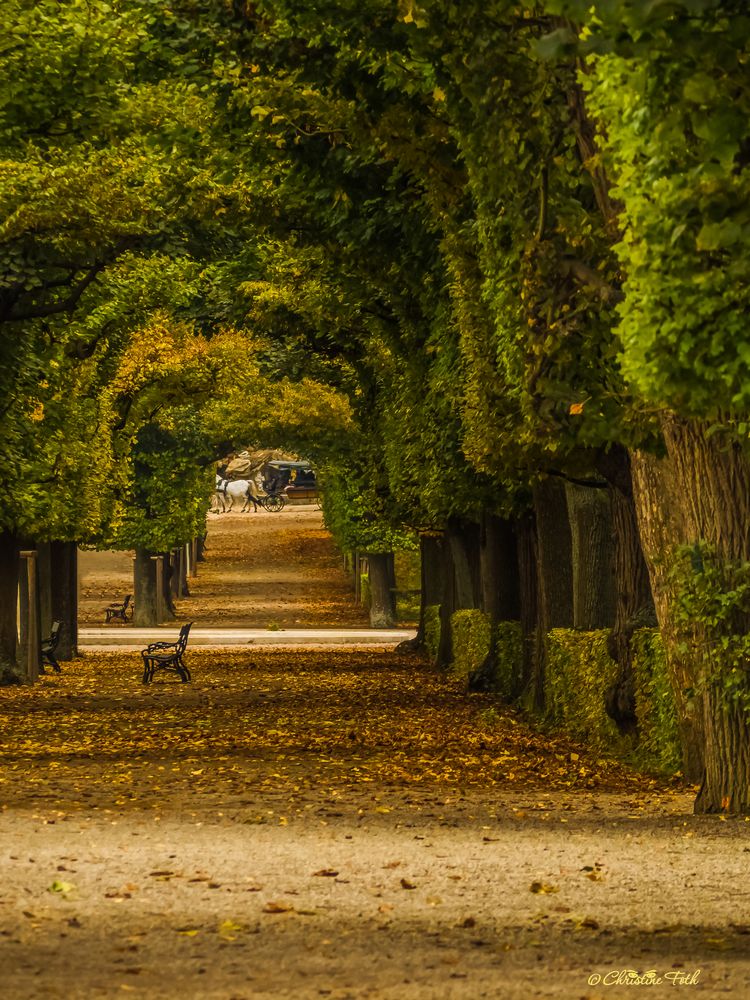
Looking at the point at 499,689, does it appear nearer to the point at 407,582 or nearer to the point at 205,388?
the point at 205,388

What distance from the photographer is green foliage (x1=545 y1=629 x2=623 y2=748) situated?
1938cm

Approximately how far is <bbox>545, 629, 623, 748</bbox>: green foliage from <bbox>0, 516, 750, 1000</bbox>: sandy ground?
0.32 m

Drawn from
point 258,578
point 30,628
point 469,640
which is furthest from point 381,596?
point 30,628

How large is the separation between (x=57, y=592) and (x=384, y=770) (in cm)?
2407

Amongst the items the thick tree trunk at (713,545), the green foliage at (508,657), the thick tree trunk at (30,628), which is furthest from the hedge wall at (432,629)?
the thick tree trunk at (713,545)

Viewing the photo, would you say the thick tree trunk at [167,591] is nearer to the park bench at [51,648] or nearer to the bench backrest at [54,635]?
the bench backrest at [54,635]

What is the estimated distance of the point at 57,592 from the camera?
40188 mm

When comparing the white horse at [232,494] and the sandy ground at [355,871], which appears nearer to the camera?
the sandy ground at [355,871]

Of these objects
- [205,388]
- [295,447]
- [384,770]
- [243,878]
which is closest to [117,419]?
[205,388]

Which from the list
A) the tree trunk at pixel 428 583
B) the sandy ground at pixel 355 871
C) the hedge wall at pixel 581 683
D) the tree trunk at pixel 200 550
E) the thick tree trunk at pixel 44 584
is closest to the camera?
the sandy ground at pixel 355 871

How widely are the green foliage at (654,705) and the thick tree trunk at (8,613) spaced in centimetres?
1469

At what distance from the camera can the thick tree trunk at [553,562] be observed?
76.0ft

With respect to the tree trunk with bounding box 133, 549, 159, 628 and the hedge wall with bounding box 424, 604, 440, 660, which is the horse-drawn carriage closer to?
the tree trunk with bounding box 133, 549, 159, 628

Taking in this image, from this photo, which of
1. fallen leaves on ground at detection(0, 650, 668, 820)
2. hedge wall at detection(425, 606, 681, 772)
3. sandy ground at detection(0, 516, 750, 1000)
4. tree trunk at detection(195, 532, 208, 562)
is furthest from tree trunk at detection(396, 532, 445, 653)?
tree trunk at detection(195, 532, 208, 562)
